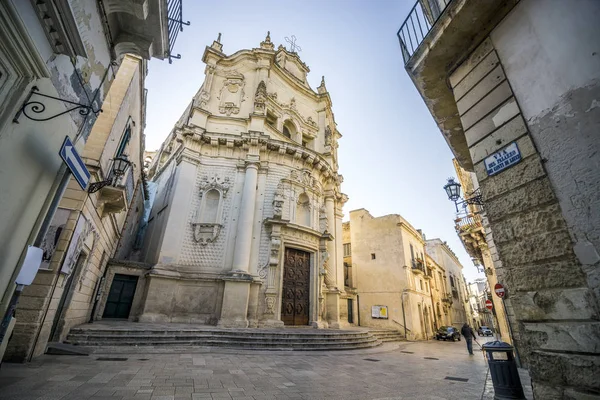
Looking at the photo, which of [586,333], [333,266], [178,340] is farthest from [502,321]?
[178,340]

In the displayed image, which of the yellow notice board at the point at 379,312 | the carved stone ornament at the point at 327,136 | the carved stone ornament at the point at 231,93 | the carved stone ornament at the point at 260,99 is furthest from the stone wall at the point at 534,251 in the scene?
the yellow notice board at the point at 379,312

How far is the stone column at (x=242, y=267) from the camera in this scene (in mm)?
11688

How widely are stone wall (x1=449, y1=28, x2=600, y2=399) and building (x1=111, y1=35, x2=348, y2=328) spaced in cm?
1083

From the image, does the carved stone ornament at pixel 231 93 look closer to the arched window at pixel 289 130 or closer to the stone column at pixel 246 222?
the arched window at pixel 289 130

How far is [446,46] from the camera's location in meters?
4.33

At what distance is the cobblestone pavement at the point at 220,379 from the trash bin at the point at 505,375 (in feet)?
2.89

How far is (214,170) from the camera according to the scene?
14812 millimetres

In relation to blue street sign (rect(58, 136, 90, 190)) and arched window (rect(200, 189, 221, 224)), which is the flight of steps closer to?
arched window (rect(200, 189, 221, 224))

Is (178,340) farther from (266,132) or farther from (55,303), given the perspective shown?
(266,132)

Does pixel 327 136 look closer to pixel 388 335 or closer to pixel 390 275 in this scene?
pixel 390 275

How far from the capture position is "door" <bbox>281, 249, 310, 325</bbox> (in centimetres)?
1380

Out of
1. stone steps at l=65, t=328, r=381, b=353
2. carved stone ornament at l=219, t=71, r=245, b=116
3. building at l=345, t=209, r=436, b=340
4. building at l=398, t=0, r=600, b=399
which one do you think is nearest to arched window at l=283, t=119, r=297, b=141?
carved stone ornament at l=219, t=71, r=245, b=116

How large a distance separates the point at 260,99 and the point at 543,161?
1534 cm

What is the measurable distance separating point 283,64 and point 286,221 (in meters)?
14.4
